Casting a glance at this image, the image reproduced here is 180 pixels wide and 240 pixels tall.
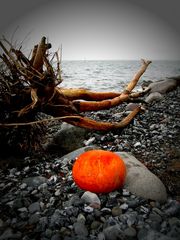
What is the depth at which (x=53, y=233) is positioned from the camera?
2.52 m

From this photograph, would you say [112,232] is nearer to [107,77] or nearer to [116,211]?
[116,211]

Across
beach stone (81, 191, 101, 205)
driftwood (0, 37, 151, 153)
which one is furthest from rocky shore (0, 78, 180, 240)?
driftwood (0, 37, 151, 153)

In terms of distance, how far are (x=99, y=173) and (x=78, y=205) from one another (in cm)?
51

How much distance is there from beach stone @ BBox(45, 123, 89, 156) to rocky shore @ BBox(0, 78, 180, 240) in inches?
3.1

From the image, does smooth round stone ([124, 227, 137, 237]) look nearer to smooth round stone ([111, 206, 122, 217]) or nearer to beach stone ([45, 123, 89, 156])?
smooth round stone ([111, 206, 122, 217])

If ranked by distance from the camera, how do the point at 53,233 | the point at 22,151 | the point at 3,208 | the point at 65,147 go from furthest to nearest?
1. the point at 65,147
2. the point at 22,151
3. the point at 3,208
4. the point at 53,233

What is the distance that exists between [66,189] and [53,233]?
916mm

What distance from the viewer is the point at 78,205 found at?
2.97 meters

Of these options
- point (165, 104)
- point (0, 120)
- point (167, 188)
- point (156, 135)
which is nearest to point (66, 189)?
point (167, 188)

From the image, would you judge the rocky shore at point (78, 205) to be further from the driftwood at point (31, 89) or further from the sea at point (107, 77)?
the sea at point (107, 77)

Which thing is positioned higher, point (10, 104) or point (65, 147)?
point (10, 104)

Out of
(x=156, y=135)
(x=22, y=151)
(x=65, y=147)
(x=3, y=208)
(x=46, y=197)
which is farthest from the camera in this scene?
(x=156, y=135)

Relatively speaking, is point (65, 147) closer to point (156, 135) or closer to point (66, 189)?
point (66, 189)

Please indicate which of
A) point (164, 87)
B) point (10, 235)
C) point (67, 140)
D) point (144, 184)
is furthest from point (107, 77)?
point (10, 235)
